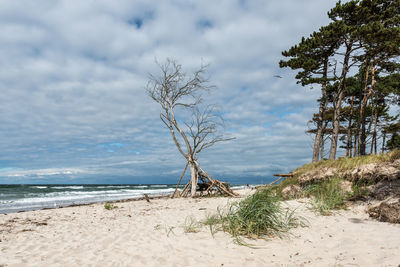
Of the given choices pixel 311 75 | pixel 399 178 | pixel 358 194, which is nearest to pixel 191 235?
pixel 358 194

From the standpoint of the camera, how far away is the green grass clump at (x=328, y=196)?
7489 mm

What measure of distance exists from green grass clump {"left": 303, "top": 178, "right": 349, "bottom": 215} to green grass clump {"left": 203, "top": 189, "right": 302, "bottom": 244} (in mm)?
1535

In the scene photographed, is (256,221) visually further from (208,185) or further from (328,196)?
(208,185)

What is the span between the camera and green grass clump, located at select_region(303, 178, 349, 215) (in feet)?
24.6

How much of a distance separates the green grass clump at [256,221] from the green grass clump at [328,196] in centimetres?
153

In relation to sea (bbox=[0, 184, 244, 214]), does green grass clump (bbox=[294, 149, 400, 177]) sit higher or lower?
higher

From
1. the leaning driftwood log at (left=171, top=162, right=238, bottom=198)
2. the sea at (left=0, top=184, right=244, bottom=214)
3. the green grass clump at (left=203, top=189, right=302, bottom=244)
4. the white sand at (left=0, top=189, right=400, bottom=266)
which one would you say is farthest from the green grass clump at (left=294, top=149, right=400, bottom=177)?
the sea at (left=0, top=184, right=244, bottom=214)

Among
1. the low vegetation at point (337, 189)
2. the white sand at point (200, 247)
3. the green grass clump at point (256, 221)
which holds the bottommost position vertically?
the white sand at point (200, 247)

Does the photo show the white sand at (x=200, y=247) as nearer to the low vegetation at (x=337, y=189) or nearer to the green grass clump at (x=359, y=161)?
the low vegetation at (x=337, y=189)

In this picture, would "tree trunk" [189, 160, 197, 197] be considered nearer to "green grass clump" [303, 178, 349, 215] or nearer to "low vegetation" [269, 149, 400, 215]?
"low vegetation" [269, 149, 400, 215]

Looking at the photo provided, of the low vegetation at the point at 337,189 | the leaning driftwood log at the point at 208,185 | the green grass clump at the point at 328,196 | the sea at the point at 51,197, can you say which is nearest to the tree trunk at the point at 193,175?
the leaning driftwood log at the point at 208,185

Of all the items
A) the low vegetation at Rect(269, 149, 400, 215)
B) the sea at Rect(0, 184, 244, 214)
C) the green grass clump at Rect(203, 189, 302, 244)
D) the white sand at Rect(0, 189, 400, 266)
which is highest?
the low vegetation at Rect(269, 149, 400, 215)

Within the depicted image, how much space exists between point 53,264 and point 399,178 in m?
Answer: 9.26

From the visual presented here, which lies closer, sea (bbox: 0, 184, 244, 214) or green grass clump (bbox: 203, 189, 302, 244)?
green grass clump (bbox: 203, 189, 302, 244)
